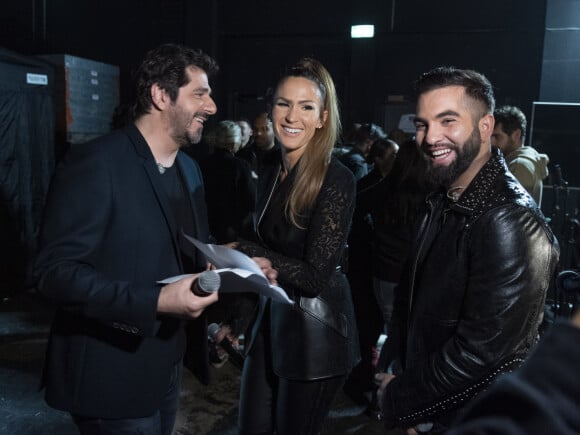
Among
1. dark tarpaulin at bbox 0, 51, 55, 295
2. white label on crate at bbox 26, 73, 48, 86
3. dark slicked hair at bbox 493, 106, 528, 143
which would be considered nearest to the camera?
dark slicked hair at bbox 493, 106, 528, 143

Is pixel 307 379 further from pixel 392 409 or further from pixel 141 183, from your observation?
pixel 141 183

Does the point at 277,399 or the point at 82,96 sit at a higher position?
the point at 82,96

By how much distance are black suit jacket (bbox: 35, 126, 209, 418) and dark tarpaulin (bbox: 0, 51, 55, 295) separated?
177 inches

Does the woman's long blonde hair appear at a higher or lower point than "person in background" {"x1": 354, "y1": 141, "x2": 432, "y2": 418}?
higher

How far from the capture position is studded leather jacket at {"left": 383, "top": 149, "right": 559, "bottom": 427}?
4.80 ft

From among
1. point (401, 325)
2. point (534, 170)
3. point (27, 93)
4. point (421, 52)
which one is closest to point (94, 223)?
point (401, 325)

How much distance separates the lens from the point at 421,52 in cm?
842

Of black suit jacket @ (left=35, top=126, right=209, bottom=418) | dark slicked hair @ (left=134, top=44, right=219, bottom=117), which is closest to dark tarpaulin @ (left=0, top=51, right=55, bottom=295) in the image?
dark slicked hair @ (left=134, top=44, right=219, bottom=117)

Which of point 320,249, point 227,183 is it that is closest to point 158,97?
point 320,249

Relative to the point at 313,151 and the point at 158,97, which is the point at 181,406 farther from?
the point at 158,97

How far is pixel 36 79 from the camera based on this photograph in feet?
19.2

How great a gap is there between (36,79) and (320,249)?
5103 mm

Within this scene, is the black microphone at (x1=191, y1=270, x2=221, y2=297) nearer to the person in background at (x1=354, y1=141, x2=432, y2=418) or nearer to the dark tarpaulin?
the person in background at (x1=354, y1=141, x2=432, y2=418)

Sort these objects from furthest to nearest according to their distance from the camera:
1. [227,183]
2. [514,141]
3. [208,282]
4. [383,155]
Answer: [227,183] → [514,141] → [383,155] → [208,282]
